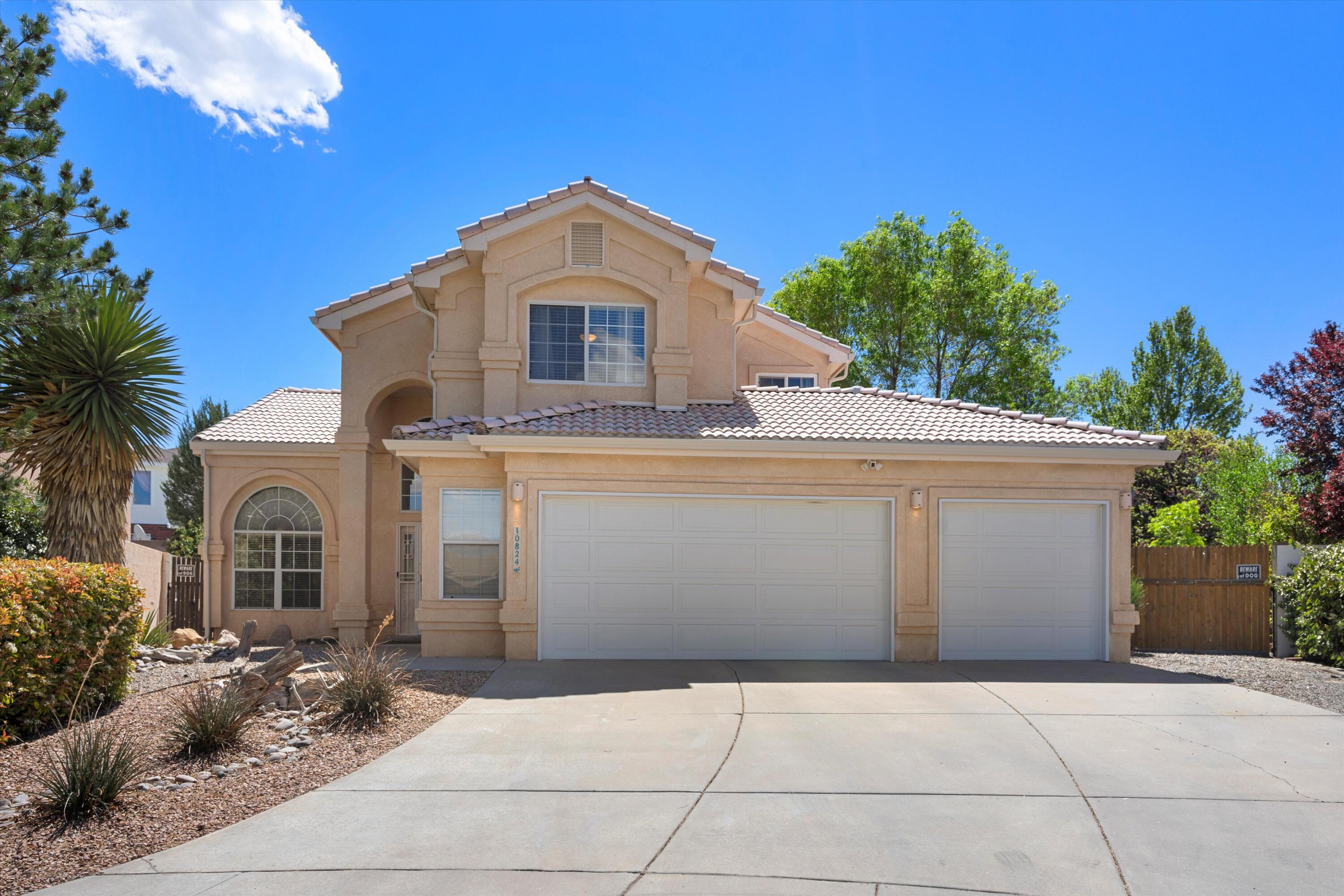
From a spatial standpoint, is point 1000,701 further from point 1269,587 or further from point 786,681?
point 1269,587

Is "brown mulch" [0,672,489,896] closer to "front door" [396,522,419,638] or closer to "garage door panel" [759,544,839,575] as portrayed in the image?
"garage door panel" [759,544,839,575]

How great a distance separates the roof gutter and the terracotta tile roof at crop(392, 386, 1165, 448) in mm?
80

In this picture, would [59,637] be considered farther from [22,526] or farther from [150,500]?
[150,500]

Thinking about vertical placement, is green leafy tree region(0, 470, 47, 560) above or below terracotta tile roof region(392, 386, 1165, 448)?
below

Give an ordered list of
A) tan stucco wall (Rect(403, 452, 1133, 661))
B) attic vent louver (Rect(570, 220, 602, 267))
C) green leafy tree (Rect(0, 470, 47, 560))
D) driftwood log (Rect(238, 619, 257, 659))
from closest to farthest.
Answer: tan stucco wall (Rect(403, 452, 1133, 661))
driftwood log (Rect(238, 619, 257, 659))
green leafy tree (Rect(0, 470, 47, 560))
attic vent louver (Rect(570, 220, 602, 267))

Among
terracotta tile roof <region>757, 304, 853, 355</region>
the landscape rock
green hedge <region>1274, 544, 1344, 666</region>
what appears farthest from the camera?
terracotta tile roof <region>757, 304, 853, 355</region>

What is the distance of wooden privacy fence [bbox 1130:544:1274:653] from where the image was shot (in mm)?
15406

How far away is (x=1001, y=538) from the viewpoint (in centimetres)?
1345

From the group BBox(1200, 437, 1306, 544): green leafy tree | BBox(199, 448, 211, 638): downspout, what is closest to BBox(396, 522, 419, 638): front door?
BBox(199, 448, 211, 638): downspout

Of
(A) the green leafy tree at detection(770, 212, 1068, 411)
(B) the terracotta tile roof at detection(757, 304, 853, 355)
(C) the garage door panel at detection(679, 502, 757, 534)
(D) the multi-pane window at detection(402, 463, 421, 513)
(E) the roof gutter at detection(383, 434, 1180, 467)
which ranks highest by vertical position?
(A) the green leafy tree at detection(770, 212, 1068, 411)

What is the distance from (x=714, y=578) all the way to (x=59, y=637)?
787cm

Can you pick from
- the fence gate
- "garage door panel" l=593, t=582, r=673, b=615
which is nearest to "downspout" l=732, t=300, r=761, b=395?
"garage door panel" l=593, t=582, r=673, b=615

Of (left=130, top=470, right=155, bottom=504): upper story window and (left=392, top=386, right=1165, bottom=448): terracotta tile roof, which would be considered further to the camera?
(left=130, top=470, right=155, bottom=504): upper story window

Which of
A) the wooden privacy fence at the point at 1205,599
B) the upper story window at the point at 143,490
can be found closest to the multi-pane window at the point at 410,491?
A: the wooden privacy fence at the point at 1205,599
